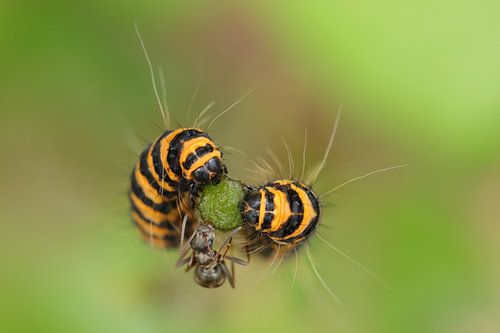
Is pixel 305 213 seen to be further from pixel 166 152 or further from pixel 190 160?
pixel 166 152

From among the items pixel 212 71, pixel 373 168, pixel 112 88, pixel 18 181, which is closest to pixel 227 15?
pixel 212 71

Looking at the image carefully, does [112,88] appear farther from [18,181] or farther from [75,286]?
[75,286]

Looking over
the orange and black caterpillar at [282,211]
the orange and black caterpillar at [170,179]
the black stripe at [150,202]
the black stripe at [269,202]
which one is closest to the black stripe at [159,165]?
the orange and black caterpillar at [170,179]

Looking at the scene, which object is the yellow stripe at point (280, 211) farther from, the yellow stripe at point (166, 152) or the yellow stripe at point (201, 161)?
the yellow stripe at point (166, 152)

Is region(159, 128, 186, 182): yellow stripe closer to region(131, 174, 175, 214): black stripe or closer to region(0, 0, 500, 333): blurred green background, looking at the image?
region(131, 174, 175, 214): black stripe

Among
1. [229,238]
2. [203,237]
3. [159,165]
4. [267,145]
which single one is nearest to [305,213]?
[229,238]

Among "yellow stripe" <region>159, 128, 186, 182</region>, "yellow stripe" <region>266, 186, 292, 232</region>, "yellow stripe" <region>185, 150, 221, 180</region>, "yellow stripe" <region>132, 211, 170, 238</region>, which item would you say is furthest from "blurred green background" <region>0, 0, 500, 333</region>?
"yellow stripe" <region>266, 186, 292, 232</region>

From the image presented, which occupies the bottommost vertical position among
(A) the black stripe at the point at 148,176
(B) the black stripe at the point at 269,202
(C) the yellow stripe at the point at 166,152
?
(B) the black stripe at the point at 269,202
